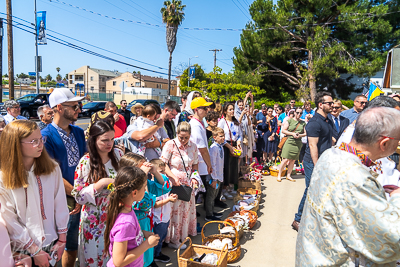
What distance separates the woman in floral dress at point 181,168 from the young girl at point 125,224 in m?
1.38

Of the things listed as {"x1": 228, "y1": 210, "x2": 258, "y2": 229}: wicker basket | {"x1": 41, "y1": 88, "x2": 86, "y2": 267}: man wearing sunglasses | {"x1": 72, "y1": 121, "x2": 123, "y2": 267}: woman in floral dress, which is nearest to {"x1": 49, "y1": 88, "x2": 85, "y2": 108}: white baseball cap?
{"x1": 41, "y1": 88, "x2": 86, "y2": 267}: man wearing sunglasses

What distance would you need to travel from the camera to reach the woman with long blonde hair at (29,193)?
6.18ft

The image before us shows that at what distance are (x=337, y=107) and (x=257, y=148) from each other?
4.02 metres

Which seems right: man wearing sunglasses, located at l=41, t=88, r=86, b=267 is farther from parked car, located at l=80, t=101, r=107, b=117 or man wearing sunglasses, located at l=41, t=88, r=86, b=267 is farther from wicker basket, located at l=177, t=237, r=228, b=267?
parked car, located at l=80, t=101, r=107, b=117

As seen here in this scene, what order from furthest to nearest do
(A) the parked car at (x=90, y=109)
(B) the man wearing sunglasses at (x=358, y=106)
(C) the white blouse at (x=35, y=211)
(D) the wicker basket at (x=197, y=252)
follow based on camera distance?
(A) the parked car at (x=90, y=109) < (B) the man wearing sunglasses at (x=358, y=106) < (D) the wicker basket at (x=197, y=252) < (C) the white blouse at (x=35, y=211)

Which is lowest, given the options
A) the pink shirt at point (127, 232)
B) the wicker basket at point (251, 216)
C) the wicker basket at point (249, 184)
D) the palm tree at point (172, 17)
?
the wicker basket at point (251, 216)

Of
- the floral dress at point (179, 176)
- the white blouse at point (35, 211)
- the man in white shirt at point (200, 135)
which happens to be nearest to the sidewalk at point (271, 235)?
the floral dress at point (179, 176)

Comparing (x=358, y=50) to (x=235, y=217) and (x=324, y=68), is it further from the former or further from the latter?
(x=235, y=217)

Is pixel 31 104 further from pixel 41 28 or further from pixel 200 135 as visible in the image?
pixel 200 135

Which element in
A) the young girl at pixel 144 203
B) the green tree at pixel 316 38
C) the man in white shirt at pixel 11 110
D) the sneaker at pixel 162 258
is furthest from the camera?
the green tree at pixel 316 38

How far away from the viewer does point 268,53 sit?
1931cm

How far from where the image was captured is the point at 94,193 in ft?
7.93

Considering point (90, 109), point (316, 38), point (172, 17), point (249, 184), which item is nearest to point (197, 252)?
point (249, 184)

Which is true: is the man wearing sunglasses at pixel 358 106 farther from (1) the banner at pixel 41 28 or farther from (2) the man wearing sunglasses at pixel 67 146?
(1) the banner at pixel 41 28
